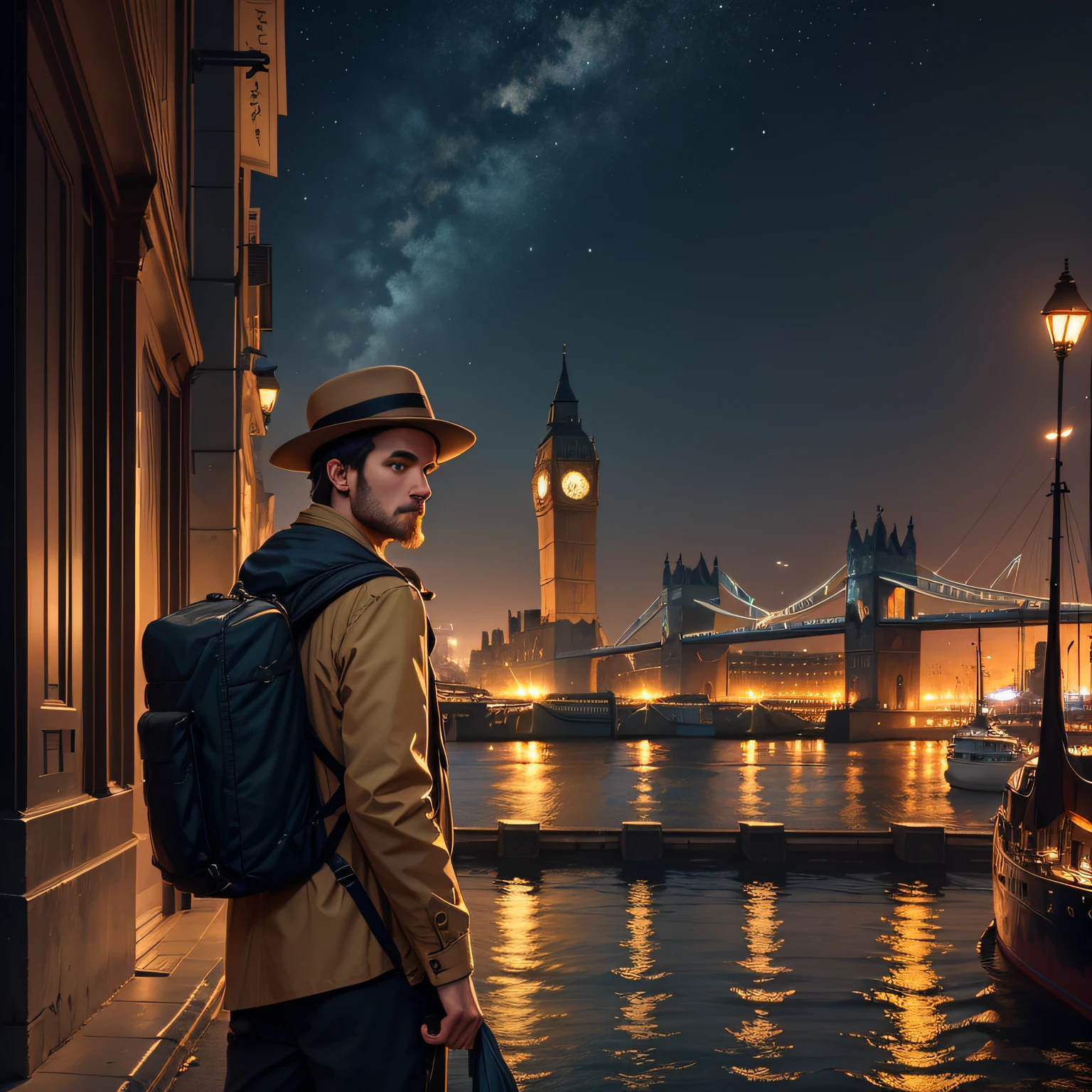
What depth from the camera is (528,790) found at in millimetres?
33062

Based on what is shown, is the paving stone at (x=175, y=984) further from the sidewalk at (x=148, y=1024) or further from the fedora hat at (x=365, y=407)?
the fedora hat at (x=365, y=407)

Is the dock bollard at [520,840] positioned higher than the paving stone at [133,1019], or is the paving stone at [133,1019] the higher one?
the paving stone at [133,1019]

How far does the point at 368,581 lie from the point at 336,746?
0.89 ft

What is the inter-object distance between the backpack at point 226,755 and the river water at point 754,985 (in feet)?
14.2

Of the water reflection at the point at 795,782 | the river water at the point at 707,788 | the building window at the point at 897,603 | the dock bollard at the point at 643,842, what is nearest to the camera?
the dock bollard at the point at 643,842

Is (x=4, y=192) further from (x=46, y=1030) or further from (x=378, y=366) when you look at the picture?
(x=46, y=1030)

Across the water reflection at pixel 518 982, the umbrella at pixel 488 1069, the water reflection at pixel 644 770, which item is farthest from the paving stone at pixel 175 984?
the water reflection at pixel 644 770

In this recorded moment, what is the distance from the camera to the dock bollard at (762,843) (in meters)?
13.0

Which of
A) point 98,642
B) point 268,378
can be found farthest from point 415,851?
point 268,378

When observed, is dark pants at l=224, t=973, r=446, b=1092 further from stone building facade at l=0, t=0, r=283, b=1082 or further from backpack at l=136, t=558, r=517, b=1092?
stone building facade at l=0, t=0, r=283, b=1082

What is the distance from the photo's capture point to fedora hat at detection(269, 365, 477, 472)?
193 centimetres

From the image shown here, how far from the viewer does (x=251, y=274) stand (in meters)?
14.0

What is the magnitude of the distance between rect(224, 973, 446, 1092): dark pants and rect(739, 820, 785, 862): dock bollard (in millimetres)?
11857

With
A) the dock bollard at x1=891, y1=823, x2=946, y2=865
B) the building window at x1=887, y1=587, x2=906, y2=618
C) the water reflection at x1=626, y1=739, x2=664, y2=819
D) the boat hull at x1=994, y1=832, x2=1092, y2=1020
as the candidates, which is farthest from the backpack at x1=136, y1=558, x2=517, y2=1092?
the building window at x1=887, y1=587, x2=906, y2=618
